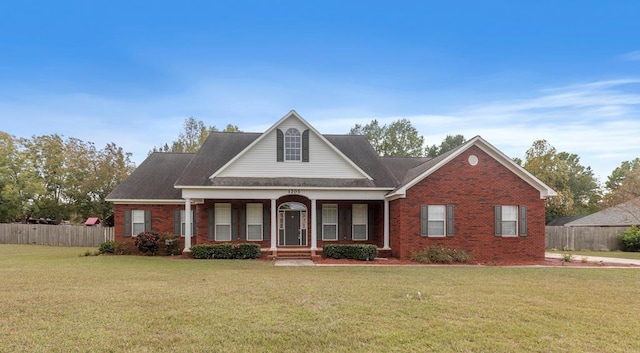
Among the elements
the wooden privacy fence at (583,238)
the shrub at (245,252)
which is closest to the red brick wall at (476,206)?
the shrub at (245,252)

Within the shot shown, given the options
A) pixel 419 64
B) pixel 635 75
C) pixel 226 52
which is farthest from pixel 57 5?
pixel 635 75

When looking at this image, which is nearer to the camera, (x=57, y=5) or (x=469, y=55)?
(x=57, y=5)

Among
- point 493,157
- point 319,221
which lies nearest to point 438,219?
point 493,157

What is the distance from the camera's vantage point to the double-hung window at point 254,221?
20.5 meters

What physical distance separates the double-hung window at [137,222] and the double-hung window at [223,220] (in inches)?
162

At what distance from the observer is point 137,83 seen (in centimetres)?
2131

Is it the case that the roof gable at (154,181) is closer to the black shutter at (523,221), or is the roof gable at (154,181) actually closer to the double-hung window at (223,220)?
the double-hung window at (223,220)

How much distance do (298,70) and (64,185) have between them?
31.0 meters

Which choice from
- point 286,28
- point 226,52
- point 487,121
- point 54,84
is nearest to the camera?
point 286,28

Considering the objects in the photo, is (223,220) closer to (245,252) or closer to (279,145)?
(245,252)

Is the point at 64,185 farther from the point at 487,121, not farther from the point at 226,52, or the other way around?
the point at 487,121

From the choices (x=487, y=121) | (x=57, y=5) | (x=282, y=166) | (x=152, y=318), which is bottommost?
(x=152, y=318)

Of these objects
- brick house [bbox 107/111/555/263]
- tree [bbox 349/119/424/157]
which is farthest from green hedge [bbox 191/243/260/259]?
tree [bbox 349/119/424/157]

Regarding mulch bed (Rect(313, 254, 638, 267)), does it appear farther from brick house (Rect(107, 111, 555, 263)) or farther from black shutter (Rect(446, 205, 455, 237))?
black shutter (Rect(446, 205, 455, 237))
